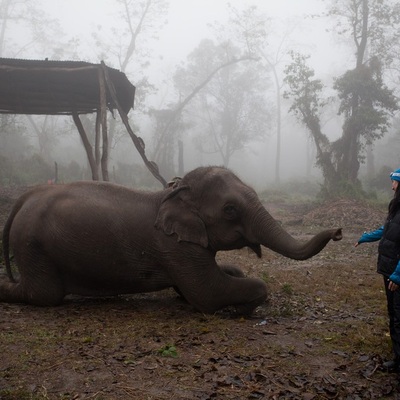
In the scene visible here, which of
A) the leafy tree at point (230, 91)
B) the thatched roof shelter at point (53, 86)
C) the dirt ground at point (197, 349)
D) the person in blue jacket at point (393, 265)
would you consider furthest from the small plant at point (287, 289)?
the leafy tree at point (230, 91)

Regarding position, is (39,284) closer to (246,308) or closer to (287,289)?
(246,308)

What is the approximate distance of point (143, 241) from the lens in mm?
5184

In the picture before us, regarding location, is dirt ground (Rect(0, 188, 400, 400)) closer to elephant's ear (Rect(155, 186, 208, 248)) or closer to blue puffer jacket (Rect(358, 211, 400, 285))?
blue puffer jacket (Rect(358, 211, 400, 285))

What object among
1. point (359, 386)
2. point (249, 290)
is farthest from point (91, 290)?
point (359, 386)

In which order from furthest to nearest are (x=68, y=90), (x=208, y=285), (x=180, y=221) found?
(x=68, y=90)
(x=180, y=221)
(x=208, y=285)

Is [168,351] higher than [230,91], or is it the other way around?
[230,91]

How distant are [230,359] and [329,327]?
4.87 ft

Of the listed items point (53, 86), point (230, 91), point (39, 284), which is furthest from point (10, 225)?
point (230, 91)

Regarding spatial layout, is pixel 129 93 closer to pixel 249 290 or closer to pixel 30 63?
pixel 30 63

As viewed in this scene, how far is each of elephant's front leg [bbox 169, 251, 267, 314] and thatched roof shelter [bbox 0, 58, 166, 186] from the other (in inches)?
147

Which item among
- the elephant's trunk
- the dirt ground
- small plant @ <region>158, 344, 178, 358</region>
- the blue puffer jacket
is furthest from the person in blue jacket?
small plant @ <region>158, 344, 178, 358</region>

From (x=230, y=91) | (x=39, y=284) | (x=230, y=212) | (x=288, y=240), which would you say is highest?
(x=230, y=91)

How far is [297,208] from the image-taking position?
64.5 feet

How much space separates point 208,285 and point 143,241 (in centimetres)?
95
